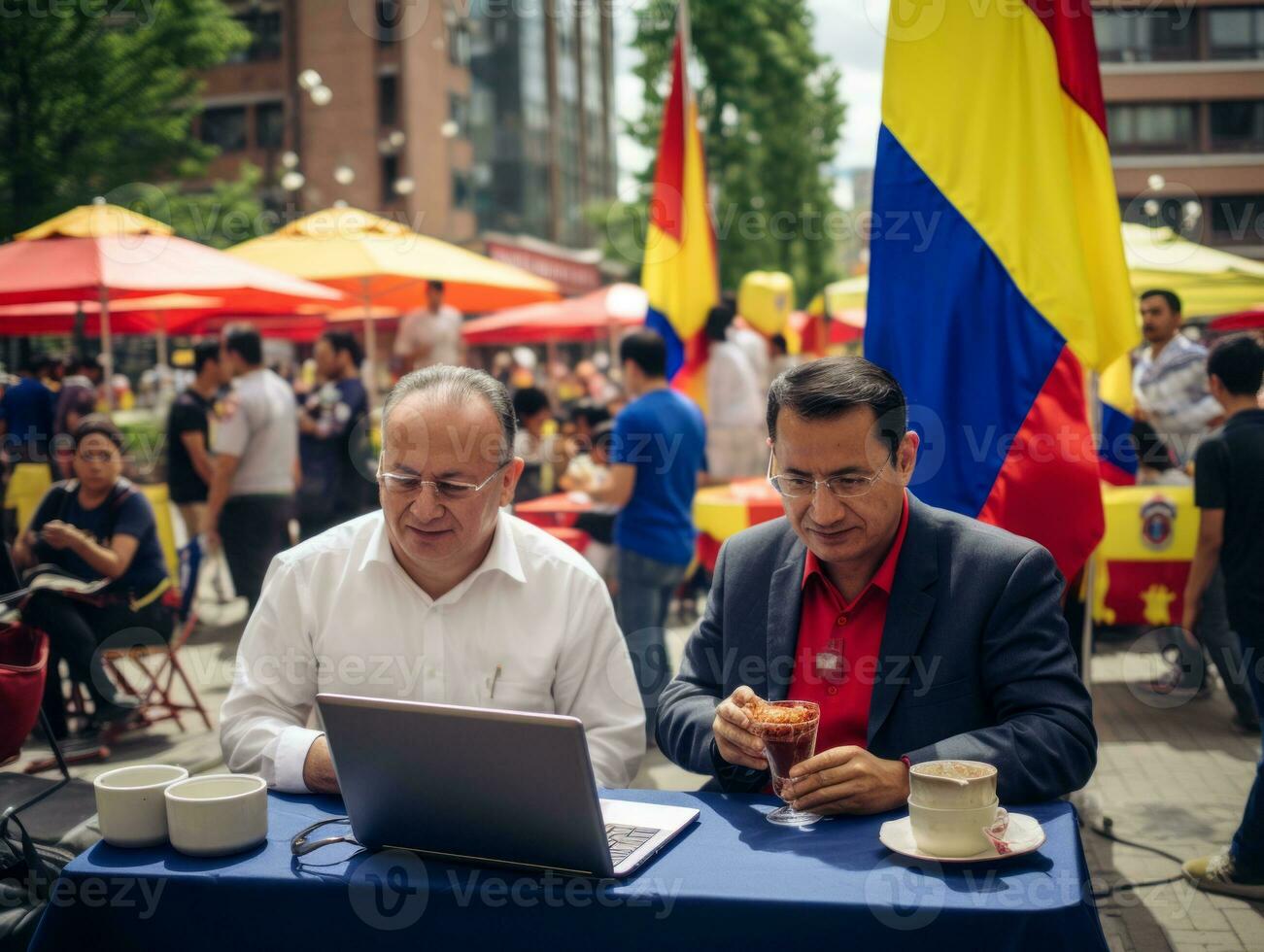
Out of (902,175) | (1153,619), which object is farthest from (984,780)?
(1153,619)

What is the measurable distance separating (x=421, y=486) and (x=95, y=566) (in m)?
4.44

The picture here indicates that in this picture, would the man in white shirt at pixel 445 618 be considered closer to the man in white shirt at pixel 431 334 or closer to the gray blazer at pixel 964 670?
the gray blazer at pixel 964 670

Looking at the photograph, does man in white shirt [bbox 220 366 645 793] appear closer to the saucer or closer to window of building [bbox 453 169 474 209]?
the saucer

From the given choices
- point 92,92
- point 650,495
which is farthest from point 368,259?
point 92,92

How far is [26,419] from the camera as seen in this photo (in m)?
11.3

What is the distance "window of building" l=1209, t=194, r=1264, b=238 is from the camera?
40.8 meters

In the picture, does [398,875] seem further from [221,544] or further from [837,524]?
[221,544]

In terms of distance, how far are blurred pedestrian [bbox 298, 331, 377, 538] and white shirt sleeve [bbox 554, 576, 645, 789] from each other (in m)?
6.99

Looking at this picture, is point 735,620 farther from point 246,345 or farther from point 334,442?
point 334,442

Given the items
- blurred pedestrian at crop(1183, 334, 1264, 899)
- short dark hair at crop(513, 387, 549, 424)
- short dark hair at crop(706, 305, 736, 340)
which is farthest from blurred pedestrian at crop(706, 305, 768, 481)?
blurred pedestrian at crop(1183, 334, 1264, 899)

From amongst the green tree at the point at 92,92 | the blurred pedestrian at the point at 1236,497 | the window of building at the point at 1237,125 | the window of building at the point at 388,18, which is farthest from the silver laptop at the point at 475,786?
the window of building at the point at 1237,125

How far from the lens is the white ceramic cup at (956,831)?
2.09 meters

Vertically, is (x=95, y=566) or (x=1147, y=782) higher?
(x=95, y=566)

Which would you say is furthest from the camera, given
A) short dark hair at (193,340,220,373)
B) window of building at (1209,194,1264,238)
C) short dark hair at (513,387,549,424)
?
window of building at (1209,194,1264,238)
